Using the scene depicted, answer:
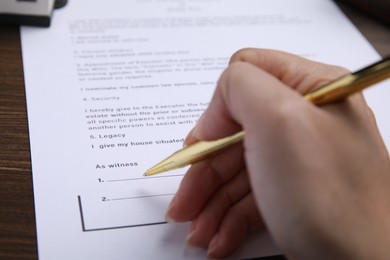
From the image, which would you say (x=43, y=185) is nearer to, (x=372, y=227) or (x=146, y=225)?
(x=146, y=225)

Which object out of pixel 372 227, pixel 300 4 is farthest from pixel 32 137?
pixel 300 4

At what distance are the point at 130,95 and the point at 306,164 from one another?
0.26 metres

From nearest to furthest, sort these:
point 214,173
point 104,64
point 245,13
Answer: point 214,173, point 104,64, point 245,13

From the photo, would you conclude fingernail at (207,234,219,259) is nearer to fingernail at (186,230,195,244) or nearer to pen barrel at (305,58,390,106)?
fingernail at (186,230,195,244)

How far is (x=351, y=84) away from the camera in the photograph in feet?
1.07

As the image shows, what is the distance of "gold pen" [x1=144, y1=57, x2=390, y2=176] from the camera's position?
1.05ft

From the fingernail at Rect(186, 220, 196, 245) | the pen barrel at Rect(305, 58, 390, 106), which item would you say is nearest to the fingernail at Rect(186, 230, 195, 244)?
the fingernail at Rect(186, 220, 196, 245)

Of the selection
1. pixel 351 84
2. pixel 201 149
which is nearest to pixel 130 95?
pixel 201 149

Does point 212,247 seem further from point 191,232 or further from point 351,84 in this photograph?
point 351,84

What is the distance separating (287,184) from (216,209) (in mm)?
103

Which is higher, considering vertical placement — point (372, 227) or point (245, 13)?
point (245, 13)

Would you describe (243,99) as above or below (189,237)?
above

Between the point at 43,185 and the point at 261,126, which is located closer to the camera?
the point at 261,126

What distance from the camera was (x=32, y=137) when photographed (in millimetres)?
457
